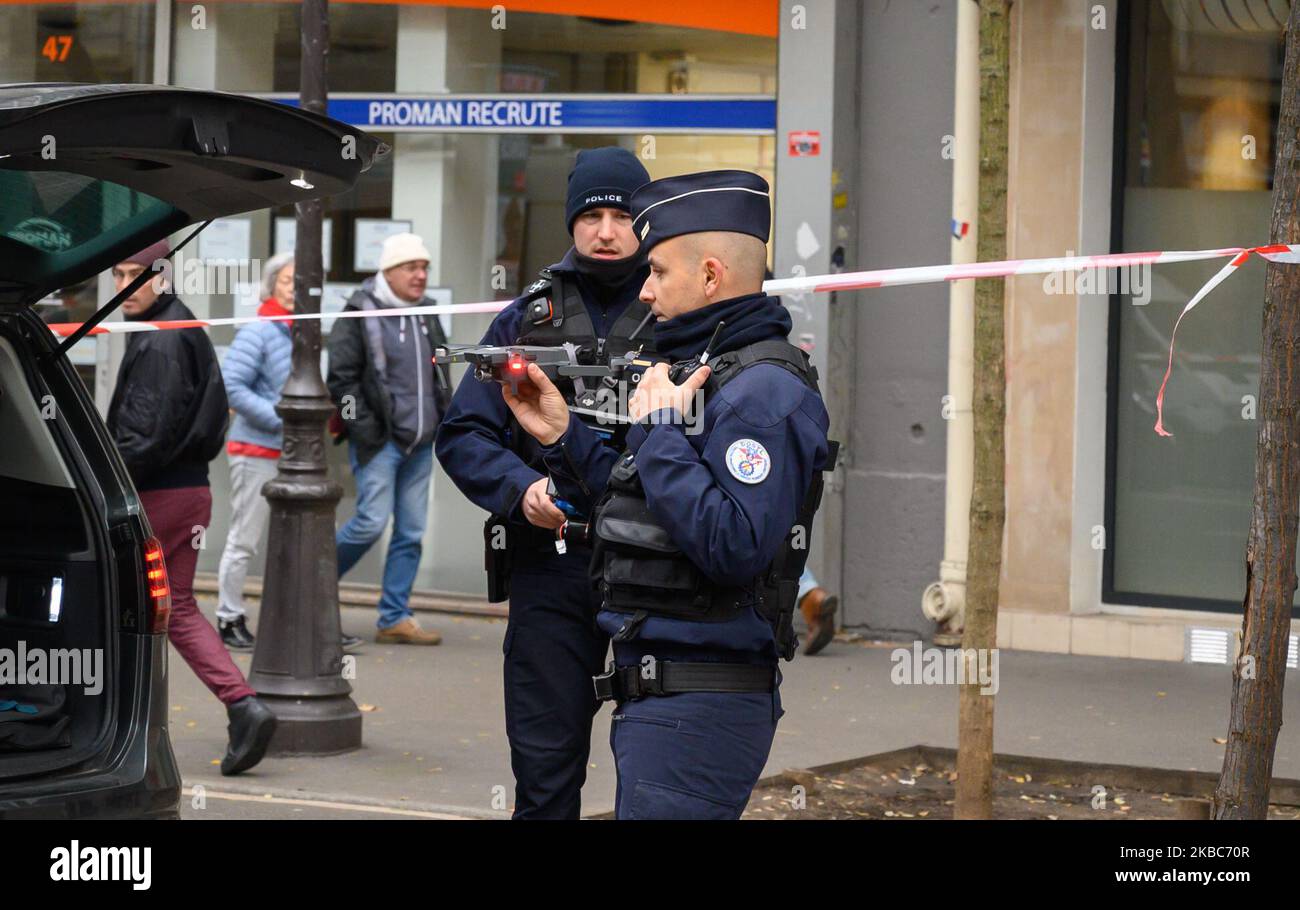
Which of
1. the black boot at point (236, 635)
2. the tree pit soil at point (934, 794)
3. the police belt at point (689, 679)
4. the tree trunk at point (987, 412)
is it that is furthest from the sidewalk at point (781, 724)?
the police belt at point (689, 679)

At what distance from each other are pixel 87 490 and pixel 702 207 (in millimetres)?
1728

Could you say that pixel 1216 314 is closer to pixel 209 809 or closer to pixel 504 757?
pixel 504 757

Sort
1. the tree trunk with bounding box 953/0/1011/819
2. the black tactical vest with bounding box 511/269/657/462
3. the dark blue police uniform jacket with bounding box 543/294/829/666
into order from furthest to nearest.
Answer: the tree trunk with bounding box 953/0/1011/819
the black tactical vest with bounding box 511/269/657/462
the dark blue police uniform jacket with bounding box 543/294/829/666

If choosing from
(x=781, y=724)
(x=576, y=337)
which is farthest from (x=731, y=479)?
(x=781, y=724)

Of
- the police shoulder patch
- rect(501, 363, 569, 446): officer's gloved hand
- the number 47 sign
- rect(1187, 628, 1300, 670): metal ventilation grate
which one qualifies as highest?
the number 47 sign

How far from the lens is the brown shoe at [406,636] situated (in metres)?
9.84

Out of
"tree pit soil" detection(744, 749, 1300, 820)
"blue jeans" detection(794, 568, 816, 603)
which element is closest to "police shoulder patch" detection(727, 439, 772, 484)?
"tree pit soil" detection(744, 749, 1300, 820)

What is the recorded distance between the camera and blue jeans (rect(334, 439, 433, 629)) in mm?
9664

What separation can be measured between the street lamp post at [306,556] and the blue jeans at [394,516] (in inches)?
82.1

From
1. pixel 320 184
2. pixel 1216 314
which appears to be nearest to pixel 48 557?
pixel 320 184

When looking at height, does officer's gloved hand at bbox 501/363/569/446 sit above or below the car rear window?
below

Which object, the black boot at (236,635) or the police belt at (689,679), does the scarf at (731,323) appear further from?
the black boot at (236,635)

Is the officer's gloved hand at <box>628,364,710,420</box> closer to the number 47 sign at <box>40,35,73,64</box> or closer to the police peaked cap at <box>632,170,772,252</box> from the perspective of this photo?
the police peaked cap at <box>632,170,772,252</box>

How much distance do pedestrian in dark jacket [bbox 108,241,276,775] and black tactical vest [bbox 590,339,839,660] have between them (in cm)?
328
